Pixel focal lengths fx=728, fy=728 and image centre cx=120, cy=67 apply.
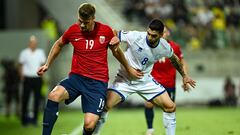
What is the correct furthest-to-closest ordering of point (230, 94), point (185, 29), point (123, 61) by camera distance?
point (185, 29) < point (230, 94) < point (123, 61)

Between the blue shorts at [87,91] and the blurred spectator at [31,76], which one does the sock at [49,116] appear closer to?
the blue shorts at [87,91]

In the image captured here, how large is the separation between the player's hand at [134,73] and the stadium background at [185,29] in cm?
1713

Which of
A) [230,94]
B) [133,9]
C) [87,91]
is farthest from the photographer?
[133,9]

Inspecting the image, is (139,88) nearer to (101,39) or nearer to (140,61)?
(140,61)

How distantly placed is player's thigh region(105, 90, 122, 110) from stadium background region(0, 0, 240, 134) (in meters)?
17.1

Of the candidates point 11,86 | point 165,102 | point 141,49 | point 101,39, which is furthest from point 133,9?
point 101,39

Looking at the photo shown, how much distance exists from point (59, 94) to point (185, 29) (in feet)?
67.5

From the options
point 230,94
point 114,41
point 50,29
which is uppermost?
point 50,29

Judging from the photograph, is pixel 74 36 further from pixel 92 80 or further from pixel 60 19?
pixel 60 19

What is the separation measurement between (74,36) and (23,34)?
17883 millimetres

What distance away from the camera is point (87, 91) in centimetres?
1162

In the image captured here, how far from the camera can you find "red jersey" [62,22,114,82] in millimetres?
11523

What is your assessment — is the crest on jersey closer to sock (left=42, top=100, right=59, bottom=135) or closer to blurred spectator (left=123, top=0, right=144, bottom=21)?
sock (left=42, top=100, right=59, bottom=135)

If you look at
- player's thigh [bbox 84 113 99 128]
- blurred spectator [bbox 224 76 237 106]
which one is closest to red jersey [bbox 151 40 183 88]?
player's thigh [bbox 84 113 99 128]
